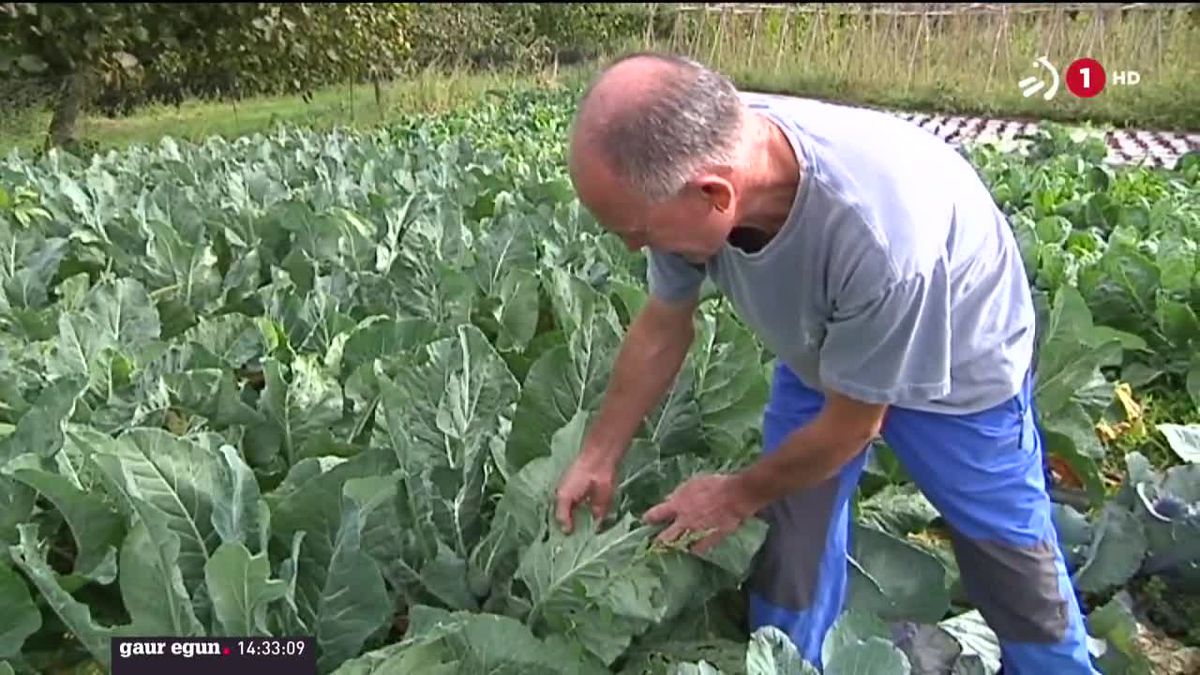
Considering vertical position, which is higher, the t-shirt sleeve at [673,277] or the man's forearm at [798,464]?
the t-shirt sleeve at [673,277]

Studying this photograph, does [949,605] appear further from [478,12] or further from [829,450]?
[478,12]

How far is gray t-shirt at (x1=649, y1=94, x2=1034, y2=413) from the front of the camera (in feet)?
6.28

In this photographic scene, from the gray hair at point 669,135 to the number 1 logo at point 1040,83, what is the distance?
16981 millimetres

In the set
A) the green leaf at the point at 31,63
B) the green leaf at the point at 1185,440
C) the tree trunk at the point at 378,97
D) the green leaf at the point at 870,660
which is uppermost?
the green leaf at the point at 870,660

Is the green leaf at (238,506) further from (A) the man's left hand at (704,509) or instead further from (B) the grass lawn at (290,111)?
(B) the grass lawn at (290,111)

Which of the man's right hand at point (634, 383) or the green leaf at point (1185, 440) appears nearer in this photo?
the man's right hand at point (634, 383)

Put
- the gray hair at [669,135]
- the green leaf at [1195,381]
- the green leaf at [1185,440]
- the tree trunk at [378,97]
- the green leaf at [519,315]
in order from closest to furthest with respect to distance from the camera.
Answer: the gray hair at [669,135], the green leaf at [1185,440], the green leaf at [519,315], the green leaf at [1195,381], the tree trunk at [378,97]

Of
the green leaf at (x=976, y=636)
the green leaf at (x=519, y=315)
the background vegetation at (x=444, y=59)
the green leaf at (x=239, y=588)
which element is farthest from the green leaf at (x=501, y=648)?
the background vegetation at (x=444, y=59)

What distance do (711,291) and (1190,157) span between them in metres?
5.52

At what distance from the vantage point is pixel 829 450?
81.6 inches

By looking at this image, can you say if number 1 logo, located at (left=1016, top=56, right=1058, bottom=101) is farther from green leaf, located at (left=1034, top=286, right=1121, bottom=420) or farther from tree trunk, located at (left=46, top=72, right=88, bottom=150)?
green leaf, located at (left=1034, top=286, right=1121, bottom=420)

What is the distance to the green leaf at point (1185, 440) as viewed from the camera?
11.0 ft

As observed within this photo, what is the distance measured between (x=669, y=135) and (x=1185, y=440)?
7.62 ft

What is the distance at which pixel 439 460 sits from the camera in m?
2.50
